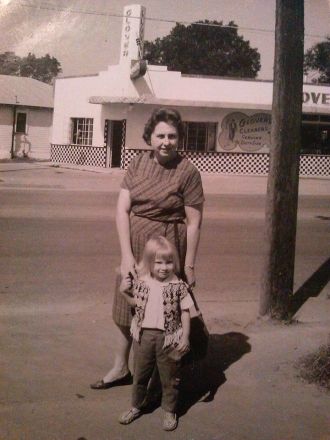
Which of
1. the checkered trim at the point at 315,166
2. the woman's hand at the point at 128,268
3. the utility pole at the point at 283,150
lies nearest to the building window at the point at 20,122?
the checkered trim at the point at 315,166

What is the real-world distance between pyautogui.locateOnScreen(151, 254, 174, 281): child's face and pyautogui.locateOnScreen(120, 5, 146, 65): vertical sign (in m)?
21.8

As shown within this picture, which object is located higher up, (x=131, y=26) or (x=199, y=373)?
(x=131, y=26)

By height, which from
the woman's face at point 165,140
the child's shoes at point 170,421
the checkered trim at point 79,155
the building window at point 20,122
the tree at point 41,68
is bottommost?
the child's shoes at point 170,421

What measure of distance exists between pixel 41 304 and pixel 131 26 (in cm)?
2025

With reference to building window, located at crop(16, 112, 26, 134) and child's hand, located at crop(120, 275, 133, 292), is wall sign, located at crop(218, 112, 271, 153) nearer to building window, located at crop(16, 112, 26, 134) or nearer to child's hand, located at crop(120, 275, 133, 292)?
building window, located at crop(16, 112, 26, 134)

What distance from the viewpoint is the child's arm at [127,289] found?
11.5 ft

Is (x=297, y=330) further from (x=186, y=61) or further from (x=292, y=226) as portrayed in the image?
(x=186, y=61)

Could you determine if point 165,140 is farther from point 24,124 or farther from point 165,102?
point 24,124

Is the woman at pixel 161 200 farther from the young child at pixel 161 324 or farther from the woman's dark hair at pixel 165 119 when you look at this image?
the young child at pixel 161 324

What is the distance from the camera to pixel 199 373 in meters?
4.24

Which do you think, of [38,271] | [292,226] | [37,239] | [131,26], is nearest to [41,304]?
[38,271]

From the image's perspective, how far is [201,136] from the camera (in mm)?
26062

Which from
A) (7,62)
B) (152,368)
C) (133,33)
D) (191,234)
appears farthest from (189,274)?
(7,62)

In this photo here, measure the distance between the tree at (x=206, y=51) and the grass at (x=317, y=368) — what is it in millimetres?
56426
